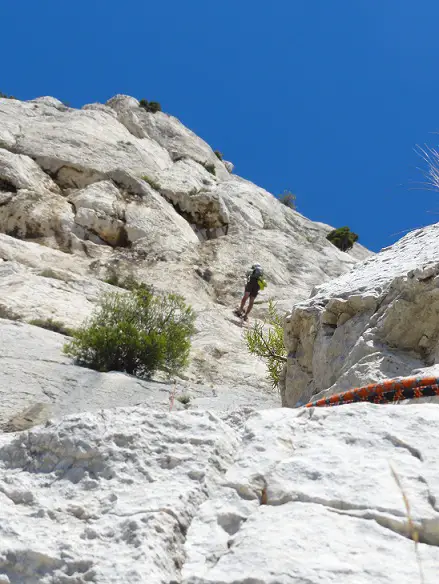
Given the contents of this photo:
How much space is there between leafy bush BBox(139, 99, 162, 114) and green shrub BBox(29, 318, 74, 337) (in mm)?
28521

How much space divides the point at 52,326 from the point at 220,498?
1310 centimetres

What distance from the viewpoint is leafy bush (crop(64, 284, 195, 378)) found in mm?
12891

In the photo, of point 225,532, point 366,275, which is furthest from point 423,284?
point 225,532

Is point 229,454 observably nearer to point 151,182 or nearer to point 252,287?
point 252,287

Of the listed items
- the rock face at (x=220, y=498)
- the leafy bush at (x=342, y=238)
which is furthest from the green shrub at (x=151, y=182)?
the rock face at (x=220, y=498)

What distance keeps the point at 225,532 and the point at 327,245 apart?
104ft

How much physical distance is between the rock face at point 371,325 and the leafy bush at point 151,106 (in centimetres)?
3527

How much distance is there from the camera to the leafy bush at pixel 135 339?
42.3 feet

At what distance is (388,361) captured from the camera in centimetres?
607

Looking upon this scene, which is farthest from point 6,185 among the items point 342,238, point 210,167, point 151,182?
point 342,238

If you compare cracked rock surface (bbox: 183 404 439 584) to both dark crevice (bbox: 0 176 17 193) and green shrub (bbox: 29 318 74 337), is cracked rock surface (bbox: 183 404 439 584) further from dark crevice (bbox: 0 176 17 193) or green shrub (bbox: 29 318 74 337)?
dark crevice (bbox: 0 176 17 193)

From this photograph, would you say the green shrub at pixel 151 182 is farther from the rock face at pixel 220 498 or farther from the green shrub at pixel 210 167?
the rock face at pixel 220 498

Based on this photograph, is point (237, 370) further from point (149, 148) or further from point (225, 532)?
point (149, 148)

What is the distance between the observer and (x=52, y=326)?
1520 centimetres
